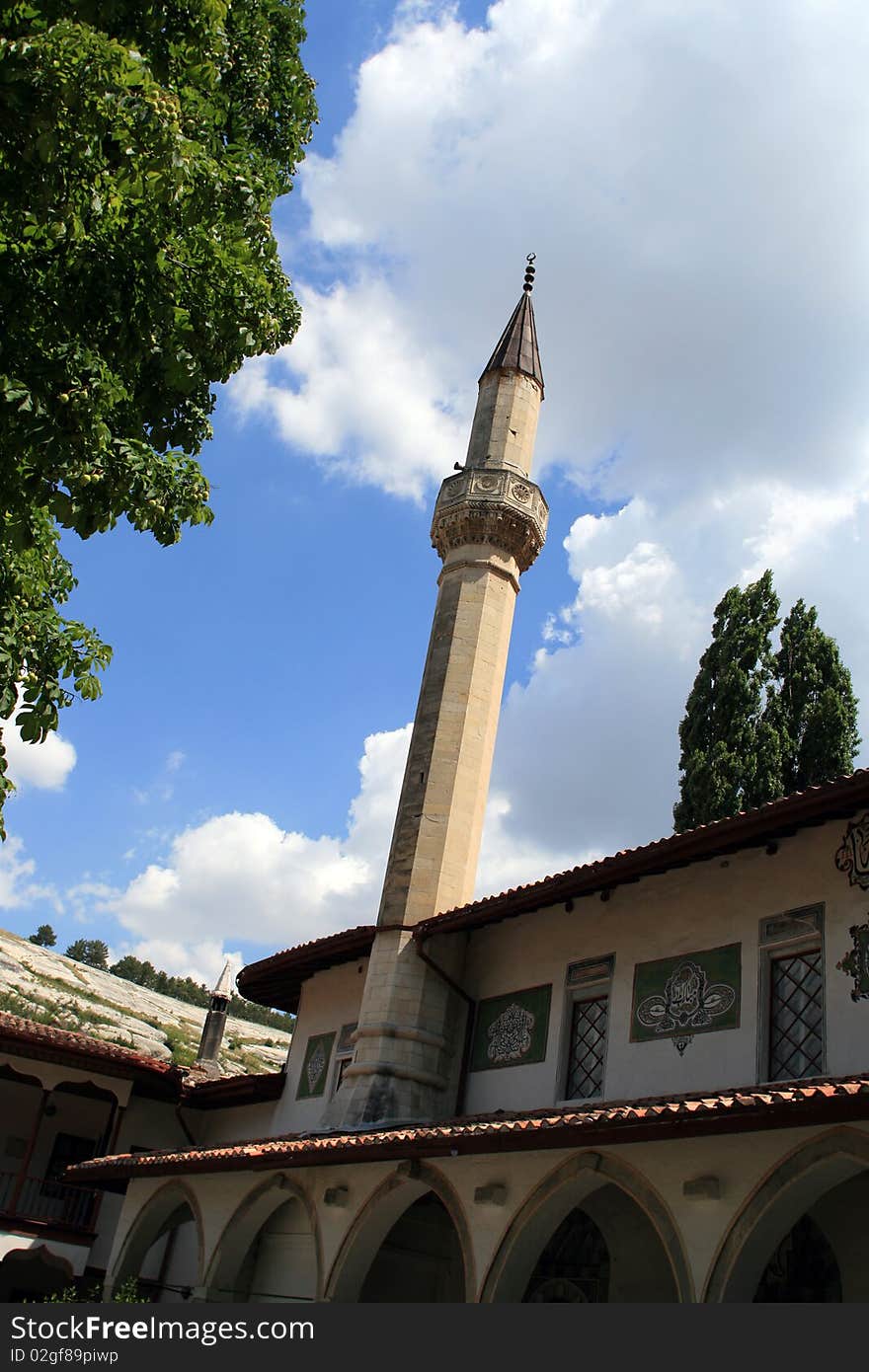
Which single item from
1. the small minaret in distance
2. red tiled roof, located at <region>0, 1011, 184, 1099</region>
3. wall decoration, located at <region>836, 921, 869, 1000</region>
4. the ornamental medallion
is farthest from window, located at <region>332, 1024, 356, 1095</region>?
wall decoration, located at <region>836, 921, 869, 1000</region>

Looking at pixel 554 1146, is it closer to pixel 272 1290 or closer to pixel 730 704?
pixel 272 1290

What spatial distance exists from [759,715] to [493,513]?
5.14m

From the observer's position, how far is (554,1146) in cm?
803

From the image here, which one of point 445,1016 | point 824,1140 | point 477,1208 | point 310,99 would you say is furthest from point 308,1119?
point 310,99

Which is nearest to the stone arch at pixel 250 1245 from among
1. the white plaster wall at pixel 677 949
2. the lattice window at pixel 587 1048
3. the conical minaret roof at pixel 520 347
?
the white plaster wall at pixel 677 949

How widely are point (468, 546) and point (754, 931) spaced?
24.6 feet

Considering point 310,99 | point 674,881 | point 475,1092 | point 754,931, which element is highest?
point 310,99

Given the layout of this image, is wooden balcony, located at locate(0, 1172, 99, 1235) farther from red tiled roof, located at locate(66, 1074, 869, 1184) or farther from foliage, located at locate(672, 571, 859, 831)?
foliage, located at locate(672, 571, 859, 831)

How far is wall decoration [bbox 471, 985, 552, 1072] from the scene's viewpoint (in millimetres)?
11312

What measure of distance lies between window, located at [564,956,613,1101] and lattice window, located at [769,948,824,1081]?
1.92m

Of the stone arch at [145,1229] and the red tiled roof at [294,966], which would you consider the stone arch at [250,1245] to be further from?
the red tiled roof at [294,966]

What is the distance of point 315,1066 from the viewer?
15047 millimetres

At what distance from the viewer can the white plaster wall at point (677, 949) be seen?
28.5 feet

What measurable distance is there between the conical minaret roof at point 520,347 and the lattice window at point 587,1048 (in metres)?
9.42
